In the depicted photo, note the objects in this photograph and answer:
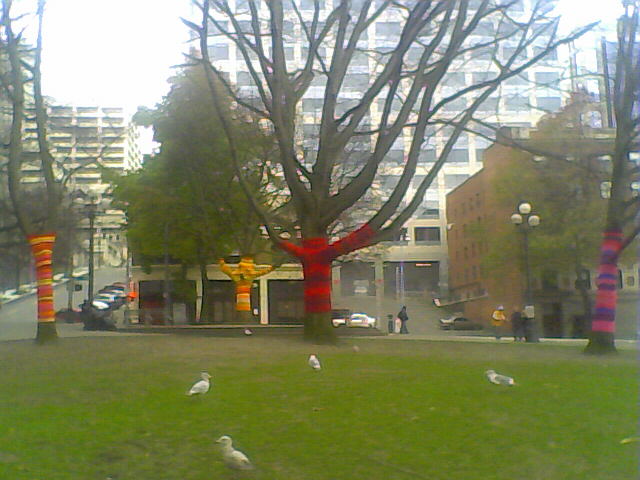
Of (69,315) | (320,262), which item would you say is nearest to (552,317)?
(69,315)

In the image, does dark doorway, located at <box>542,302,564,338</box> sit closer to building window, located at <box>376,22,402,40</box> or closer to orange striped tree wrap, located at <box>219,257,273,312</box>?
orange striped tree wrap, located at <box>219,257,273,312</box>

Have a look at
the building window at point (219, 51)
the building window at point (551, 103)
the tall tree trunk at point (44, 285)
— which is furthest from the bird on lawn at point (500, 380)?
the building window at point (551, 103)

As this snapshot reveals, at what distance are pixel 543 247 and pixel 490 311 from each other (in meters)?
7.85

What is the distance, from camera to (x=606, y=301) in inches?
645

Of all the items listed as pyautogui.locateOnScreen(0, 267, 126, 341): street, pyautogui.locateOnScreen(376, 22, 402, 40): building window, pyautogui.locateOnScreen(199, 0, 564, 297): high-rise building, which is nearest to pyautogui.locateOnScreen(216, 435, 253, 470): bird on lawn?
pyautogui.locateOnScreen(199, 0, 564, 297): high-rise building

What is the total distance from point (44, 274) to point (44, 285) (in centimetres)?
25

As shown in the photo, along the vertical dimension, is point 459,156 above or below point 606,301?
above

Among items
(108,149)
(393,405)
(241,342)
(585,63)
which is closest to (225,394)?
(393,405)

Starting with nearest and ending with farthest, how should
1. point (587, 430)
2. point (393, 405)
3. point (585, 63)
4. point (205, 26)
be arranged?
Answer: point (587, 430)
point (393, 405)
point (205, 26)
point (585, 63)

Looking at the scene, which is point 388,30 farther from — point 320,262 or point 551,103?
point 551,103

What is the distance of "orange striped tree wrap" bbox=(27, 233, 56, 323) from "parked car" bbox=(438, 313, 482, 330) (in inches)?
1230

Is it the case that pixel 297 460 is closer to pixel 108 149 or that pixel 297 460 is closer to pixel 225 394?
pixel 225 394

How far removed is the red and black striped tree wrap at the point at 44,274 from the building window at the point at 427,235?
38.3m

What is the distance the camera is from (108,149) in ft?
89.6
